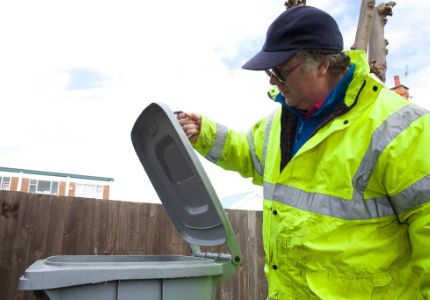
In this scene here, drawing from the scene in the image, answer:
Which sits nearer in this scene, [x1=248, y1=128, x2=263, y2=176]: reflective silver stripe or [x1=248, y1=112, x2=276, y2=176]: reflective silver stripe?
[x1=248, y1=112, x2=276, y2=176]: reflective silver stripe

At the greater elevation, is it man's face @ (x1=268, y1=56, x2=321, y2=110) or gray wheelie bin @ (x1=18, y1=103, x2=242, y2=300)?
man's face @ (x1=268, y1=56, x2=321, y2=110)

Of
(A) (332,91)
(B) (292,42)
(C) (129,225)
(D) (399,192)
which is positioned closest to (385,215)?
(D) (399,192)

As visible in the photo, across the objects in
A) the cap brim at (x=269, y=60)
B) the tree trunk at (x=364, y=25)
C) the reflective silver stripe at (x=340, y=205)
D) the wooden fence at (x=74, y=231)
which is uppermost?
the tree trunk at (x=364, y=25)

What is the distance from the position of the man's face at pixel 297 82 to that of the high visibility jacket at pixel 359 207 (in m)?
0.18

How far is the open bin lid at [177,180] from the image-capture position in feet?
5.78

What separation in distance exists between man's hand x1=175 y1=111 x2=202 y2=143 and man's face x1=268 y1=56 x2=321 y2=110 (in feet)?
1.70

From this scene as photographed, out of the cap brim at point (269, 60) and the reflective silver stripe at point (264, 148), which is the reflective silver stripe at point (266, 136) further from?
the cap brim at point (269, 60)

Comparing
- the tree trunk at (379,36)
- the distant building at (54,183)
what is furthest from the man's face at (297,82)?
the distant building at (54,183)

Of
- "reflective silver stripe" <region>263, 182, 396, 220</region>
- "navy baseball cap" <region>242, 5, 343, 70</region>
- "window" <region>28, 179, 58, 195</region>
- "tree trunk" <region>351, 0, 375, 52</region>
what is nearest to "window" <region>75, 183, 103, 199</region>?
"window" <region>28, 179, 58, 195</region>

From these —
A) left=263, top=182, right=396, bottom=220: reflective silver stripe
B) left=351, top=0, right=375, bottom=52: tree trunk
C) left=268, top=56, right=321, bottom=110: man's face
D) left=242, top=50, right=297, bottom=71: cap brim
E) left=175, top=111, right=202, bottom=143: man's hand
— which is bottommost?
left=263, top=182, right=396, bottom=220: reflective silver stripe

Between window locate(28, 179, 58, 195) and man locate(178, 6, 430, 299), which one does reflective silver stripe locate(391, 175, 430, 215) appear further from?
window locate(28, 179, 58, 195)

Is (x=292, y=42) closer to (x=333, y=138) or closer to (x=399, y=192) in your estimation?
A: (x=333, y=138)

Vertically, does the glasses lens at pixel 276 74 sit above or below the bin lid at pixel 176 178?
above

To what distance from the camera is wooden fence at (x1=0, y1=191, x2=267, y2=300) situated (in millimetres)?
3287
